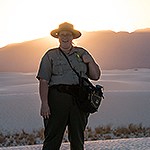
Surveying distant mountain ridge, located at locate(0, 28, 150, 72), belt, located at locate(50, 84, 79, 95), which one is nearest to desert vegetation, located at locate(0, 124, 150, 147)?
→ belt, located at locate(50, 84, 79, 95)

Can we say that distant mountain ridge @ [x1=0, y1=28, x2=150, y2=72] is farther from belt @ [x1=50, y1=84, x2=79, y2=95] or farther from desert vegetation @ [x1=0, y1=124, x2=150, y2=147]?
belt @ [x1=50, y1=84, x2=79, y2=95]

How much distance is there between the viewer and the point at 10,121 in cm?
1295

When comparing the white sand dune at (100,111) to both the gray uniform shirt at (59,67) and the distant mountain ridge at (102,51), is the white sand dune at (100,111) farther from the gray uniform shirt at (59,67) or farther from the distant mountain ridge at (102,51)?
the distant mountain ridge at (102,51)

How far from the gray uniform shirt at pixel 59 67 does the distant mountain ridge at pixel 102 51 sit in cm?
8593

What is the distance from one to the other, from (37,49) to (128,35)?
Answer: 29473 millimetres

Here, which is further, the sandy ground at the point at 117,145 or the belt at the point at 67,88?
the sandy ground at the point at 117,145

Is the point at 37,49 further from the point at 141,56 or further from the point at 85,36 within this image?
the point at 141,56

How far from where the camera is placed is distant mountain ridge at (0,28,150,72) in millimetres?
97062

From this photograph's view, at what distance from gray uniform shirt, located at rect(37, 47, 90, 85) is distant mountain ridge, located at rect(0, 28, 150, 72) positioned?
85927mm

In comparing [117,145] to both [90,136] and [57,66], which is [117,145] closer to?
[90,136]

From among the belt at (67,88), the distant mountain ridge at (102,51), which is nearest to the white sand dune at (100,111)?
the belt at (67,88)

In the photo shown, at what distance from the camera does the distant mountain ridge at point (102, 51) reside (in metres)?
97.1

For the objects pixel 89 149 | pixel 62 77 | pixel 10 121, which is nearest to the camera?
pixel 62 77

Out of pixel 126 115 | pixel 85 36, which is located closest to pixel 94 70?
pixel 126 115
